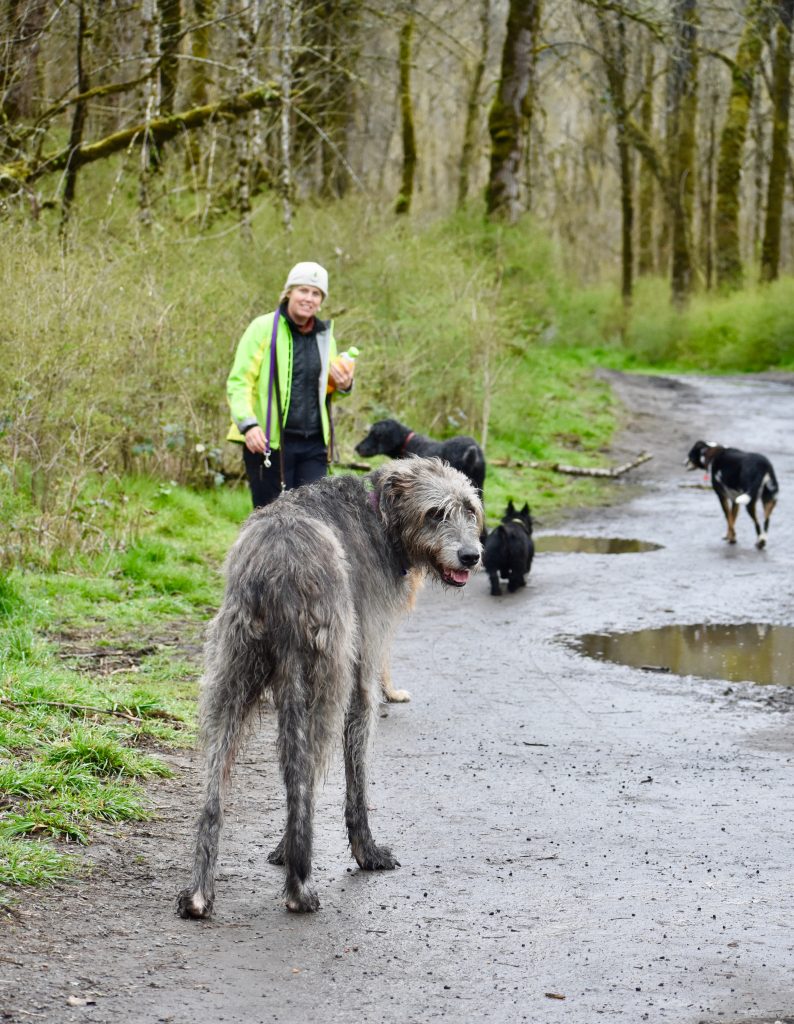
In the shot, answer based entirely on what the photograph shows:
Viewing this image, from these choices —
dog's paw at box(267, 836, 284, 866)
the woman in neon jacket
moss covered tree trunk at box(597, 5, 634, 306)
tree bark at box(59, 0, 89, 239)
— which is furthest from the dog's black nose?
moss covered tree trunk at box(597, 5, 634, 306)

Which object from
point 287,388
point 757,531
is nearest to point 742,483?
point 757,531

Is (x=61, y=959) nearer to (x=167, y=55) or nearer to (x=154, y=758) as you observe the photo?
(x=154, y=758)

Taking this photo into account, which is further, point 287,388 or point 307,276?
point 287,388

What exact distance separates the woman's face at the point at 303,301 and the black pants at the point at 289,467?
2.51 ft

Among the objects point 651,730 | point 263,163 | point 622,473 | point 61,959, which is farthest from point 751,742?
point 263,163

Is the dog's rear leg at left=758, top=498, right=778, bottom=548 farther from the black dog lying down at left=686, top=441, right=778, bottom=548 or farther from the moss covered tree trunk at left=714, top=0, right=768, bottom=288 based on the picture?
the moss covered tree trunk at left=714, top=0, right=768, bottom=288

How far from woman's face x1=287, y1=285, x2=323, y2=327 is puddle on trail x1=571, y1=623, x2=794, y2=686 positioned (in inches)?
122

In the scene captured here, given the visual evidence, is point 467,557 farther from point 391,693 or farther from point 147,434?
point 147,434

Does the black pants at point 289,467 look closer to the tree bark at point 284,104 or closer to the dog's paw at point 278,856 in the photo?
the dog's paw at point 278,856

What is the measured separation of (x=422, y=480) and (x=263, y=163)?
51.7ft

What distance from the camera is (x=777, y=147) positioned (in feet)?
121

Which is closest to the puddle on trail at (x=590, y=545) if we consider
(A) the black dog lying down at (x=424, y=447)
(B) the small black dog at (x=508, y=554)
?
(A) the black dog lying down at (x=424, y=447)

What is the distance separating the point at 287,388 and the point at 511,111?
63.4 feet

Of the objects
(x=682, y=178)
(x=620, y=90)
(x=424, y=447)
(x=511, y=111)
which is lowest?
(x=424, y=447)
